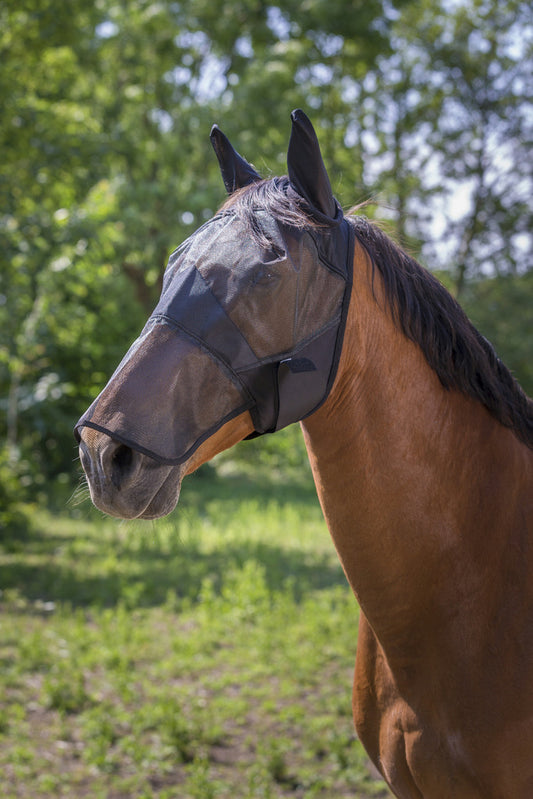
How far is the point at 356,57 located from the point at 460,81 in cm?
315

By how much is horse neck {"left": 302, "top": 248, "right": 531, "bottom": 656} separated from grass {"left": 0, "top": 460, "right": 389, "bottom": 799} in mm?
443

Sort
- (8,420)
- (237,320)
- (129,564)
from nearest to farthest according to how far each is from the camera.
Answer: (237,320)
(129,564)
(8,420)

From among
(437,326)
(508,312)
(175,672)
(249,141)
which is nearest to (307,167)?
(437,326)

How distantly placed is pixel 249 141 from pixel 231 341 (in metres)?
9.42

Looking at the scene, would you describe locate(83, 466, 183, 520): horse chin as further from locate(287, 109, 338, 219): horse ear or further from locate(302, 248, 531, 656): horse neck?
locate(287, 109, 338, 219): horse ear

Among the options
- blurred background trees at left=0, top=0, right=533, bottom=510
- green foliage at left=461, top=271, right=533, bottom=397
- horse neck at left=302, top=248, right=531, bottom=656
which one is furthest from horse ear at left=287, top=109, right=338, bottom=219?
green foliage at left=461, top=271, right=533, bottom=397

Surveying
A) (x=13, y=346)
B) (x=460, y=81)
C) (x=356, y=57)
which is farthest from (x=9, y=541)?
(x=460, y=81)

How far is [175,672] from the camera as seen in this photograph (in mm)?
4449

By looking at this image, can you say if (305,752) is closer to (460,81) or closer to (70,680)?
(70,680)

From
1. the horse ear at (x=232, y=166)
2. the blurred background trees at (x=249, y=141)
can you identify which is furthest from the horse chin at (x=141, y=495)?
the blurred background trees at (x=249, y=141)

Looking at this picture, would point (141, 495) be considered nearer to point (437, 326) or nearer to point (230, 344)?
point (230, 344)

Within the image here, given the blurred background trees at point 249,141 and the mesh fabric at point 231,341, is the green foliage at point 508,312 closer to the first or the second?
the blurred background trees at point 249,141

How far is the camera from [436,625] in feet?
5.20

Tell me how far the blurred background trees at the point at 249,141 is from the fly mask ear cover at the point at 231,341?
6.74 m
